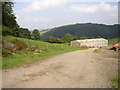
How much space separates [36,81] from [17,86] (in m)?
1.37

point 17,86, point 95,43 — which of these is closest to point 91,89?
point 17,86

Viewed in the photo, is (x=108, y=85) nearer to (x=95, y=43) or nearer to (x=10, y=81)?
(x=10, y=81)

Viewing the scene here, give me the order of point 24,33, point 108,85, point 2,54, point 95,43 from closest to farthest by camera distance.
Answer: point 108,85 → point 2,54 → point 95,43 → point 24,33

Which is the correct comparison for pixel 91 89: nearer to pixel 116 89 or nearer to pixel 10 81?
pixel 116 89

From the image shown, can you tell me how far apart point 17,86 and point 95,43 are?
6076 cm

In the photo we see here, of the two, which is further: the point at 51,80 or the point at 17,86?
the point at 51,80

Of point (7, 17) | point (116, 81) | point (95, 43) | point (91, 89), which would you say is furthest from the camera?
point (95, 43)

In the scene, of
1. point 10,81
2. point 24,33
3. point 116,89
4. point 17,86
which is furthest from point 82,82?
point 24,33

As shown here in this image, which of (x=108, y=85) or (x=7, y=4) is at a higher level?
(x=7, y=4)

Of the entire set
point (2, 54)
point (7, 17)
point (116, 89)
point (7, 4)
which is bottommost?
point (116, 89)

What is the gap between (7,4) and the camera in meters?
21.9

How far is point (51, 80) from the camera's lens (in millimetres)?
8172

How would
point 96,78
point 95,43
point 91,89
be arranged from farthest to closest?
point 95,43
point 96,78
point 91,89

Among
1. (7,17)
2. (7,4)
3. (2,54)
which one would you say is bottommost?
(2,54)
